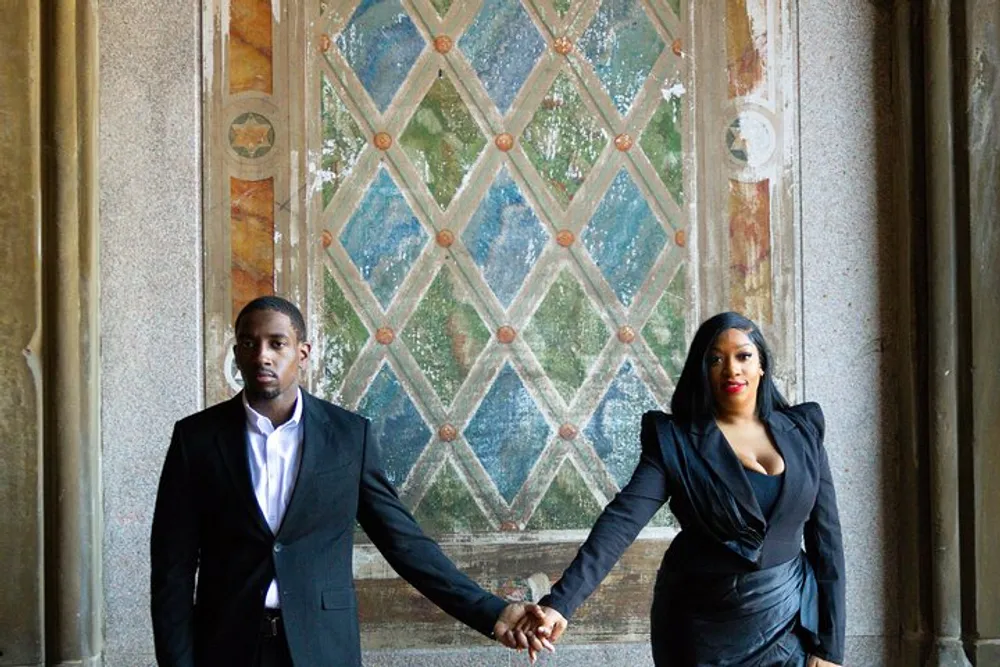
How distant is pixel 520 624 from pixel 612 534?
0.38 m

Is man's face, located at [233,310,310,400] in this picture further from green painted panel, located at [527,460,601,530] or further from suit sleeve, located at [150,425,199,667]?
green painted panel, located at [527,460,601,530]

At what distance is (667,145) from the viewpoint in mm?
5055

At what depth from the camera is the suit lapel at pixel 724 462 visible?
3441mm

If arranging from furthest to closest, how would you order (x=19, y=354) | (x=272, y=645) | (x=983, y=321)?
1. (x=983, y=321)
2. (x=19, y=354)
3. (x=272, y=645)

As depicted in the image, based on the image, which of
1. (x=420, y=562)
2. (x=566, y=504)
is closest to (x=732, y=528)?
(x=420, y=562)

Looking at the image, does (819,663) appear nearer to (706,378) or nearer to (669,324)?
(706,378)

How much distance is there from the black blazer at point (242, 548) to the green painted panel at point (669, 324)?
1924 millimetres

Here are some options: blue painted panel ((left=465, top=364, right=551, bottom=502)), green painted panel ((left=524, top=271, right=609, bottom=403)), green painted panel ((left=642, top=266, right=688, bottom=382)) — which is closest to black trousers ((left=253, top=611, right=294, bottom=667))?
blue painted panel ((left=465, top=364, right=551, bottom=502))

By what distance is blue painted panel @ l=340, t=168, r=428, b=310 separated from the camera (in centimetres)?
495

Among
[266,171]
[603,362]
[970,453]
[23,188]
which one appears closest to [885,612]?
[970,453]

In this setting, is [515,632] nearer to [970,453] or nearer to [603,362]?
[603,362]

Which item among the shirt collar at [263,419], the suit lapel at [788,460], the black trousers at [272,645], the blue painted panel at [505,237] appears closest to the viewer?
the black trousers at [272,645]

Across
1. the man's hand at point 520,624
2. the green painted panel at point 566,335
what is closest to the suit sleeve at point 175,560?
the man's hand at point 520,624

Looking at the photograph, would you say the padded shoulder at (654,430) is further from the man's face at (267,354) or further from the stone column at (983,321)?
the stone column at (983,321)
